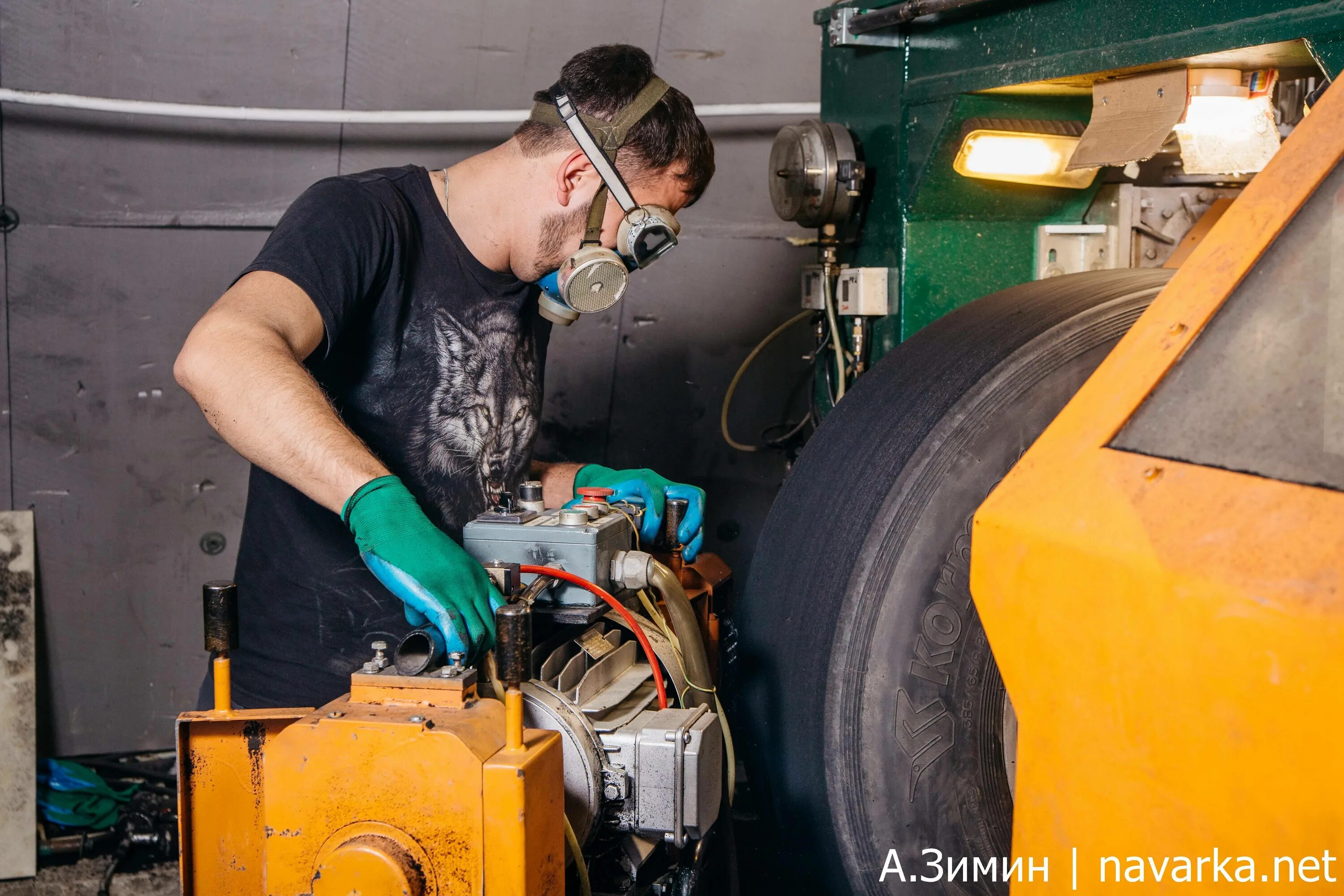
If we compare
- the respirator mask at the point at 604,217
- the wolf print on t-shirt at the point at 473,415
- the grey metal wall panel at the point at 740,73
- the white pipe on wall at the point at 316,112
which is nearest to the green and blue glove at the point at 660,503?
the wolf print on t-shirt at the point at 473,415

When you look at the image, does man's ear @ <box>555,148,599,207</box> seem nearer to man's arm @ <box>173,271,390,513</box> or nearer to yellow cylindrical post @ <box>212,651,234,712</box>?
man's arm @ <box>173,271,390,513</box>

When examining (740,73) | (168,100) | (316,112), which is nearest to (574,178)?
(316,112)

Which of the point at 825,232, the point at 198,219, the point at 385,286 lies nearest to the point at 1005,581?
the point at 385,286

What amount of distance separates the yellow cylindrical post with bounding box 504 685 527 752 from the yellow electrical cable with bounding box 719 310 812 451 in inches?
72.0

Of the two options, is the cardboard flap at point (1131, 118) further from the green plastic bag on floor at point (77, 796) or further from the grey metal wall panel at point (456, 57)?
the green plastic bag on floor at point (77, 796)

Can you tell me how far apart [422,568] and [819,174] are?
1.41 meters

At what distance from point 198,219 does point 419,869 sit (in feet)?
7.89

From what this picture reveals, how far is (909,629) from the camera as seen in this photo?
4.57 feet

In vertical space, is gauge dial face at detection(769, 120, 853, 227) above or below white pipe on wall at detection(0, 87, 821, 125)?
below

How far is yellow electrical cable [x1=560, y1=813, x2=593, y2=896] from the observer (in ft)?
4.09

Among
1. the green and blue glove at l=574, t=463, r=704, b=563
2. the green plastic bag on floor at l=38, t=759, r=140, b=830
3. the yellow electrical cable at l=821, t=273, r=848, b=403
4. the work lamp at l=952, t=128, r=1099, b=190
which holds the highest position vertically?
the work lamp at l=952, t=128, r=1099, b=190

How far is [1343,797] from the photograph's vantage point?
73 cm

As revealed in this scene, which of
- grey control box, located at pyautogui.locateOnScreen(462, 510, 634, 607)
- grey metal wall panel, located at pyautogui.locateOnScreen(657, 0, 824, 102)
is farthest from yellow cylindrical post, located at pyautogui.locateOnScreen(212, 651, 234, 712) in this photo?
grey metal wall panel, located at pyautogui.locateOnScreen(657, 0, 824, 102)

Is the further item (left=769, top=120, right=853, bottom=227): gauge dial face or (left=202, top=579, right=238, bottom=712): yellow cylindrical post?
(left=769, top=120, right=853, bottom=227): gauge dial face
